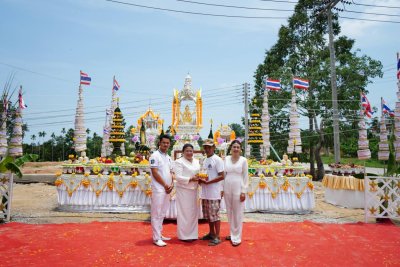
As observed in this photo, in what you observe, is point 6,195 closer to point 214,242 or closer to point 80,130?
point 80,130

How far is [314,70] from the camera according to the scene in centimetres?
1880

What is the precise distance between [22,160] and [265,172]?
5840 mm

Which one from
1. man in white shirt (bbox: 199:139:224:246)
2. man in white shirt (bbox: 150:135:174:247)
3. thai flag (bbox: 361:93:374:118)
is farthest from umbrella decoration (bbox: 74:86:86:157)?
thai flag (bbox: 361:93:374:118)

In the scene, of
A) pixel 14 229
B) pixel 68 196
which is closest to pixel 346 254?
pixel 14 229

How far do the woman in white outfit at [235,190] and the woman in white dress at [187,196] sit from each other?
541 millimetres

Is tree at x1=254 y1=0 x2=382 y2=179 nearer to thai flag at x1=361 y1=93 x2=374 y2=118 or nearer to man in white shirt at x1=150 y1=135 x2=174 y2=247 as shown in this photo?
thai flag at x1=361 y1=93 x2=374 y2=118

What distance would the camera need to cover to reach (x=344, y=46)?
2152 centimetres

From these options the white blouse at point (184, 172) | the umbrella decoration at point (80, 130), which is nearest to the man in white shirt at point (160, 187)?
the white blouse at point (184, 172)

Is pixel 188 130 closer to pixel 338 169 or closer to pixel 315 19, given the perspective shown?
pixel 338 169

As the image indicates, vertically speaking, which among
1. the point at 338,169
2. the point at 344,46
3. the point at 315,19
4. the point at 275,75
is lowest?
the point at 338,169

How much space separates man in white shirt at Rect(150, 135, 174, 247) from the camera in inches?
192

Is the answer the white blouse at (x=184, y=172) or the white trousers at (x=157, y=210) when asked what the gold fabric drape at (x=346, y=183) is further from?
the white trousers at (x=157, y=210)

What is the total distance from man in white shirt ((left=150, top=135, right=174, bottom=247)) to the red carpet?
0.27 metres

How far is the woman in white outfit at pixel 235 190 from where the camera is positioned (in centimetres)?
491
